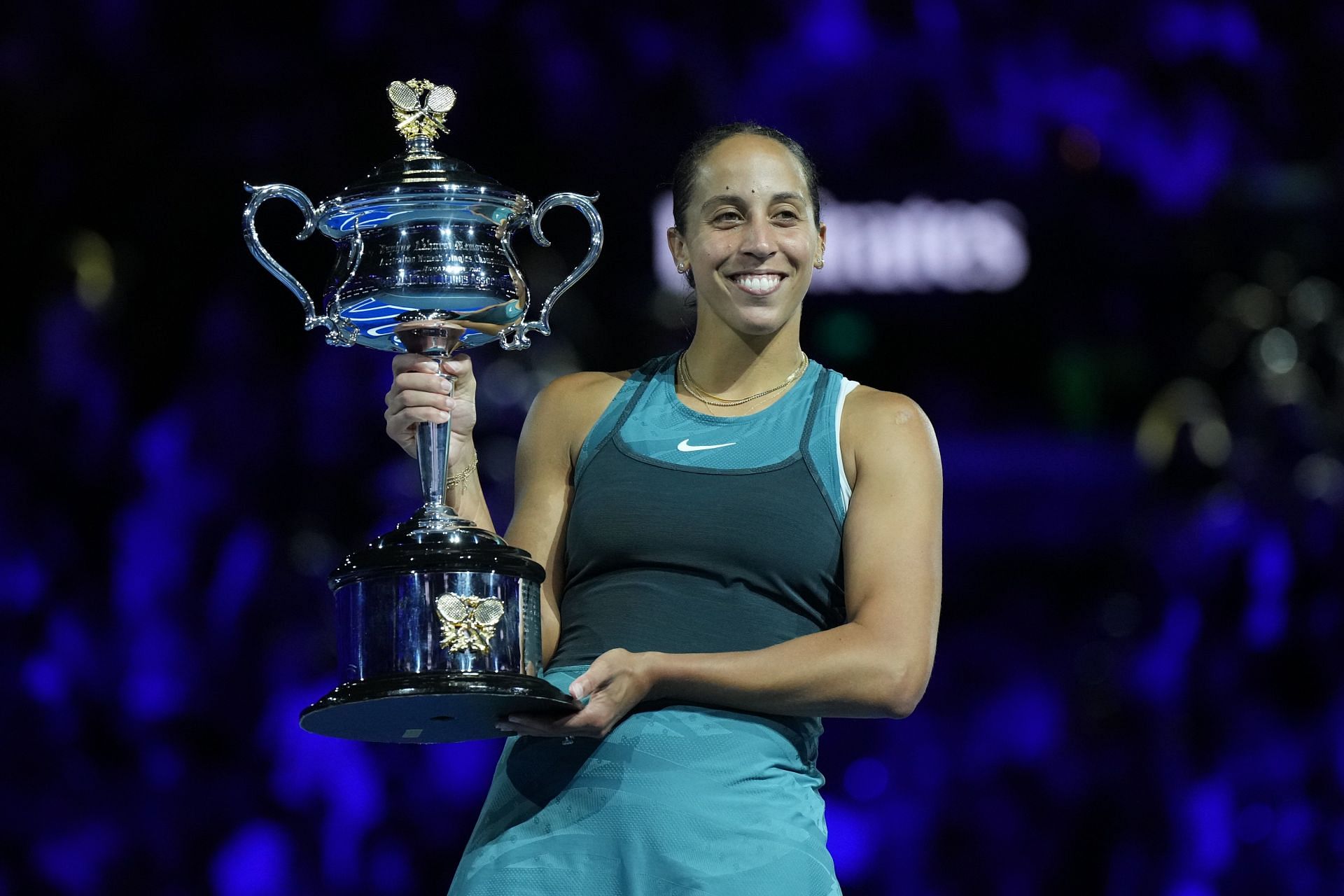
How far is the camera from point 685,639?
5.09ft

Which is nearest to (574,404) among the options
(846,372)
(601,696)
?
(601,696)

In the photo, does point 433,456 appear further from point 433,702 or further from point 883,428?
point 883,428

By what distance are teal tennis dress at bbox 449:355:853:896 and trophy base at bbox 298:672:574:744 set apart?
0.31ft

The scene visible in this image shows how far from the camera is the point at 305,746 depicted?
353 cm

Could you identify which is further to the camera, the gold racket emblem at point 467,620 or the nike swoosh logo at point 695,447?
the nike swoosh logo at point 695,447

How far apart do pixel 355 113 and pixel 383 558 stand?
7.64 feet

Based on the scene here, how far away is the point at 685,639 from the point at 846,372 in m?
2.62

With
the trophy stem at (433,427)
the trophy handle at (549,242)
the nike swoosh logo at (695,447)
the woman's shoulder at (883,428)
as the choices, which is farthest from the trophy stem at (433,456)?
the woman's shoulder at (883,428)

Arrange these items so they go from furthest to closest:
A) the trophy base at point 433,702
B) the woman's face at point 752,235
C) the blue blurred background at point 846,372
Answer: the blue blurred background at point 846,372 → the woman's face at point 752,235 → the trophy base at point 433,702

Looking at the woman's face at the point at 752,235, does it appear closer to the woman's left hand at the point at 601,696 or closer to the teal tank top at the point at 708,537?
the teal tank top at the point at 708,537

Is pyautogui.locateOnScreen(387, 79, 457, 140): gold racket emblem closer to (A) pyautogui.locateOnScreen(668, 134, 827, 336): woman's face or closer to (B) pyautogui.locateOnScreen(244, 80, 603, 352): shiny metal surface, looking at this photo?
(B) pyautogui.locateOnScreen(244, 80, 603, 352): shiny metal surface

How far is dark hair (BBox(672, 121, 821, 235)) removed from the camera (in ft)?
5.64

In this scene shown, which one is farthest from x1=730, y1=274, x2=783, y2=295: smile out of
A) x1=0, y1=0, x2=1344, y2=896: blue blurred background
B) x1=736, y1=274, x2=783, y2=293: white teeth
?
x1=0, y1=0, x2=1344, y2=896: blue blurred background

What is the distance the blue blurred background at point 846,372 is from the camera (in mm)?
3496
